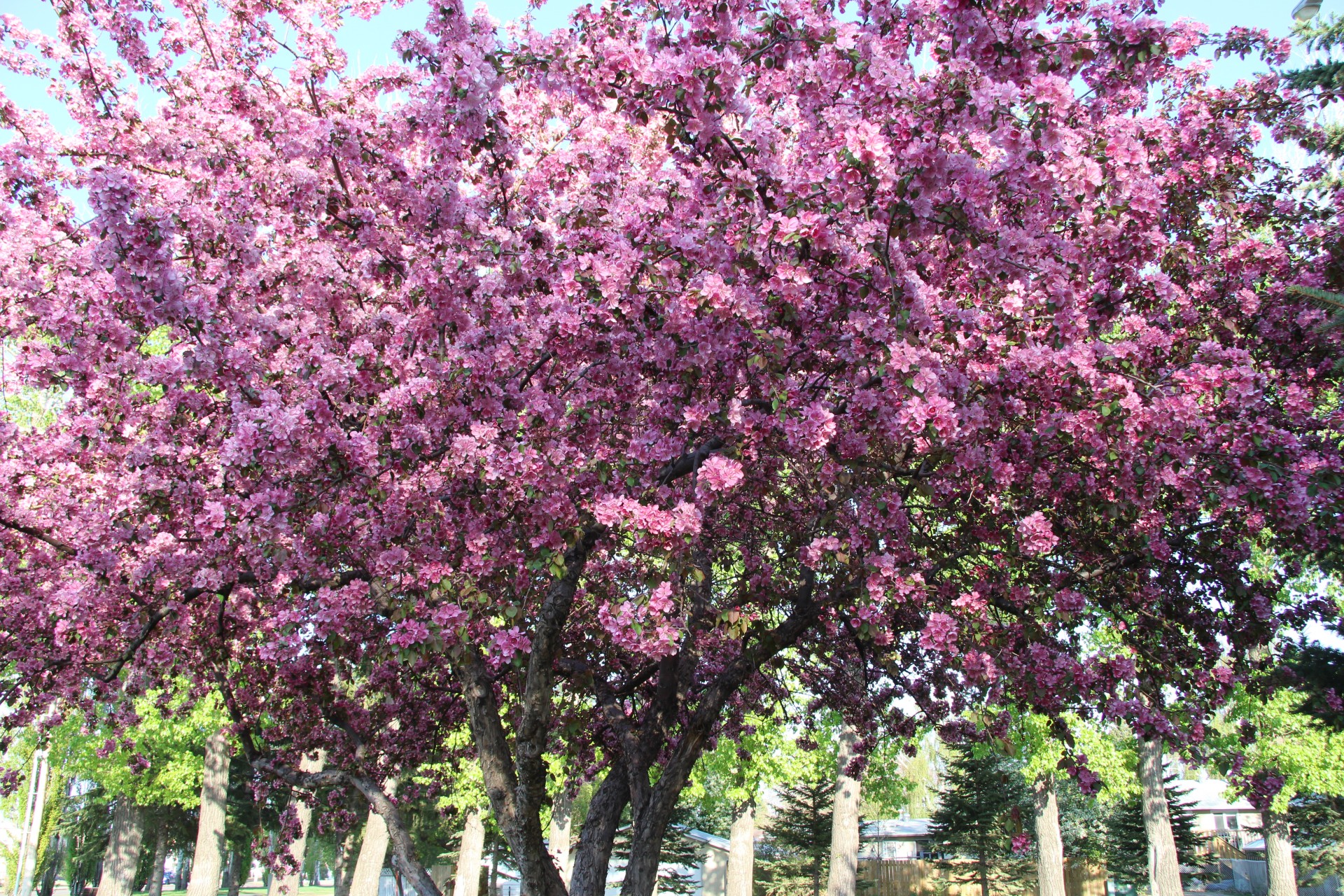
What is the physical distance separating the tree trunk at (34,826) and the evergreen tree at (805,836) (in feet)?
64.9

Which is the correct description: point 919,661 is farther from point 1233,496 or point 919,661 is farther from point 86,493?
point 86,493

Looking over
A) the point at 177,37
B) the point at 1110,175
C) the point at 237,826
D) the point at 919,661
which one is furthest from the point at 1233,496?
the point at 237,826

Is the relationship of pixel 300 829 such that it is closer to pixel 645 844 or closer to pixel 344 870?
pixel 645 844

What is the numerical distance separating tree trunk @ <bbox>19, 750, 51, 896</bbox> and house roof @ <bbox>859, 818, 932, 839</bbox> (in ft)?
99.6

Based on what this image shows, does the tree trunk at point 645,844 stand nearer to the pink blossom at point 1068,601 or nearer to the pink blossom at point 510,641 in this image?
the pink blossom at point 510,641

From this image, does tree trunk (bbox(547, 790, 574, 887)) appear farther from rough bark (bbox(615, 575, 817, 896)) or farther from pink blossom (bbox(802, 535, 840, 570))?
pink blossom (bbox(802, 535, 840, 570))

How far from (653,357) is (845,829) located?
1639 cm

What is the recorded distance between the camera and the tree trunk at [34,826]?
2192 cm

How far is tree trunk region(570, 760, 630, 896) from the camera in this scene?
7852 mm

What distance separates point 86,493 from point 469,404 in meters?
5.09

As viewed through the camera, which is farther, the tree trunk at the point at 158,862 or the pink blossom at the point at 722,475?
the tree trunk at the point at 158,862

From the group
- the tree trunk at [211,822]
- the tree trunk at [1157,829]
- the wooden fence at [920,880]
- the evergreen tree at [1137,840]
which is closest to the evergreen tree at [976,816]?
the wooden fence at [920,880]

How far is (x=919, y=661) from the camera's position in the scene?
10.2 metres

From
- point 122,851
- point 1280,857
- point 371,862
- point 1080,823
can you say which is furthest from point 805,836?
point 122,851
